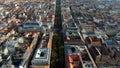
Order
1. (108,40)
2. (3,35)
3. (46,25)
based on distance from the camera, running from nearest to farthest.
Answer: (108,40) < (3,35) < (46,25)

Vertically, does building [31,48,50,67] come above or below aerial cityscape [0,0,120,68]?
above

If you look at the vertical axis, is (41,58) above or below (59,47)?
above

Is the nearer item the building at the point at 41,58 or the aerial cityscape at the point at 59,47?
the building at the point at 41,58

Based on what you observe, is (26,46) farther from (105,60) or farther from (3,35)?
(105,60)

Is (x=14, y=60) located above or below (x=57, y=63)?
above

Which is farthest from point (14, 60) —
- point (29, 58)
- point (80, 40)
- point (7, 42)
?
point (80, 40)

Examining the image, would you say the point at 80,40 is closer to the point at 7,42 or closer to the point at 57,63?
the point at 57,63

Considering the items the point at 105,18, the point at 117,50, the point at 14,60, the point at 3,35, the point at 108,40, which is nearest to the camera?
the point at 14,60

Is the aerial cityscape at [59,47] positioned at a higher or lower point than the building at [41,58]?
lower

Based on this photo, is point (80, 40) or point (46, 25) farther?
point (46, 25)

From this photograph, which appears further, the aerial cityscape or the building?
the aerial cityscape

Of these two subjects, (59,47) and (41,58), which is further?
(59,47)
